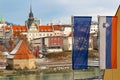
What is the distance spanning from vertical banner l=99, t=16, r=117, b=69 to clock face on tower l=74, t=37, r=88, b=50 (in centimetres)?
25

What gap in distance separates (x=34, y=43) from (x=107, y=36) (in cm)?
4080

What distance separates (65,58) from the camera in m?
40.2

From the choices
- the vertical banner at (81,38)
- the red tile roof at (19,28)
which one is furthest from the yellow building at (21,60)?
the vertical banner at (81,38)

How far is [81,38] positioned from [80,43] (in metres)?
0.08

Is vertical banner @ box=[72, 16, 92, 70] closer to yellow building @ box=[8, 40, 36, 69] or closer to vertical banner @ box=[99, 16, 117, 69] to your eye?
vertical banner @ box=[99, 16, 117, 69]

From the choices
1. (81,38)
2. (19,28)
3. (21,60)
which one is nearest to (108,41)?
(81,38)

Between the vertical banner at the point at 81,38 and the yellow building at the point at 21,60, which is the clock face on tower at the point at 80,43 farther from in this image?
the yellow building at the point at 21,60

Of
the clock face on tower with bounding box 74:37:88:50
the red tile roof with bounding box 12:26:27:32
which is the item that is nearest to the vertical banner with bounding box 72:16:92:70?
the clock face on tower with bounding box 74:37:88:50

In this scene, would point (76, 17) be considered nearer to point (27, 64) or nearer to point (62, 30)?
point (27, 64)

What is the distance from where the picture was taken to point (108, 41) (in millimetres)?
6059

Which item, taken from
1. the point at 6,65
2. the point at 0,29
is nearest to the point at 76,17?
the point at 6,65

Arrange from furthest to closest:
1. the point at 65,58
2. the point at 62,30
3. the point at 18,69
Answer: the point at 62,30
the point at 65,58
the point at 18,69

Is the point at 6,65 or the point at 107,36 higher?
the point at 107,36

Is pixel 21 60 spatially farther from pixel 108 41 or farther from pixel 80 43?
pixel 108 41
